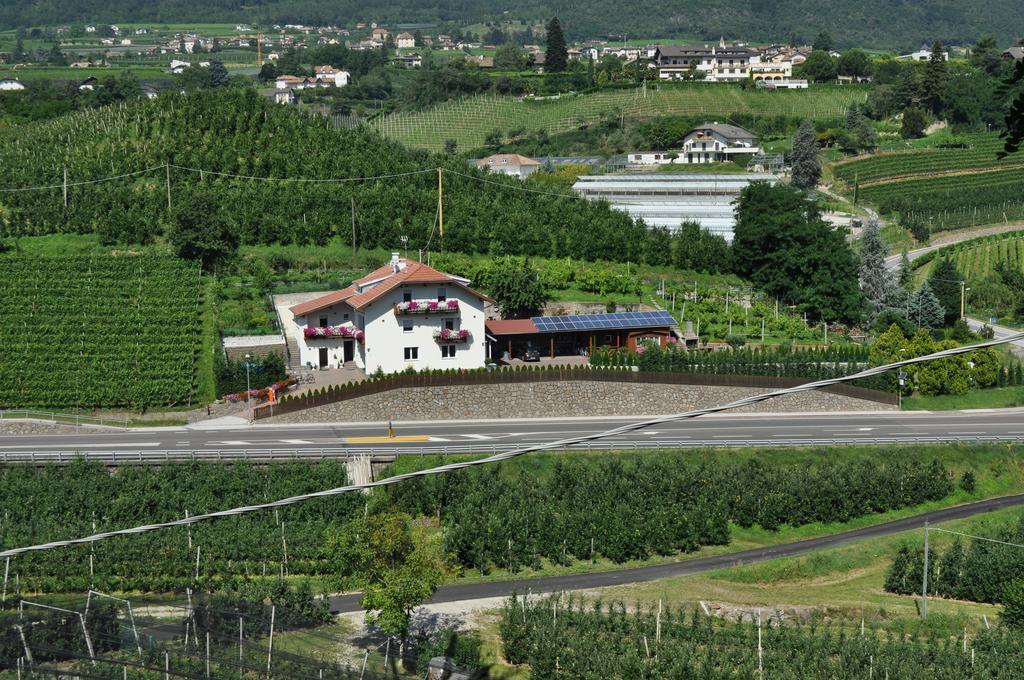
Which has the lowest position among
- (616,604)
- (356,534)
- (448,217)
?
(616,604)

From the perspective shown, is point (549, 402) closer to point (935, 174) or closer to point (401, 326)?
point (401, 326)

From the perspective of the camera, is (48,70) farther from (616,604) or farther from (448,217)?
(616,604)

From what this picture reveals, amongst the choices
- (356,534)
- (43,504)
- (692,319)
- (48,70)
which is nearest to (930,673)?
(356,534)

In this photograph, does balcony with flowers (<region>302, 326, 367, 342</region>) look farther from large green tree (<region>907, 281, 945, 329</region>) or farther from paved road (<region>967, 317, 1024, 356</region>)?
paved road (<region>967, 317, 1024, 356</region>)

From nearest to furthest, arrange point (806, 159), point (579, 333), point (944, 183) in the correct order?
point (579, 333)
point (944, 183)
point (806, 159)

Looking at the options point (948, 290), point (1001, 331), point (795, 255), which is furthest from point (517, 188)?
point (1001, 331)

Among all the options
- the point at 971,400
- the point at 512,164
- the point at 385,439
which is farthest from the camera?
the point at 512,164

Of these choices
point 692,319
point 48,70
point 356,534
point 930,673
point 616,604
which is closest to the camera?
point 930,673
